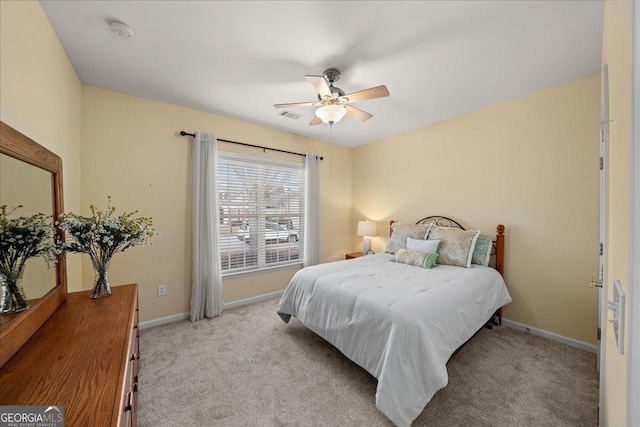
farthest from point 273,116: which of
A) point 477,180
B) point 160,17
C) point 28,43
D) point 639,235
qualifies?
point 639,235

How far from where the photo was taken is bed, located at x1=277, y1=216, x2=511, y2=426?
1.55 metres

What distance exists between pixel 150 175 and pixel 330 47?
2393 mm

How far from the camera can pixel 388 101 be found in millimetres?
2852

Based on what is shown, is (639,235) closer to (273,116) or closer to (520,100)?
(520,100)

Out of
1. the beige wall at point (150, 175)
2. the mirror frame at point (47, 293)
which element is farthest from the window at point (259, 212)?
the mirror frame at point (47, 293)

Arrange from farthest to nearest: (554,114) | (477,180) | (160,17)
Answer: (477,180) < (554,114) < (160,17)

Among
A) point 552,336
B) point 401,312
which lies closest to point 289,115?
point 401,312

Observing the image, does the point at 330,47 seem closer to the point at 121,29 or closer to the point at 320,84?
the point at 320,84

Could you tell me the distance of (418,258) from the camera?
2.83m

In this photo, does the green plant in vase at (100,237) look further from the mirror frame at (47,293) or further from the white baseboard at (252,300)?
the white baseboard at (252,300)

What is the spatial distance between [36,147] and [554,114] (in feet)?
13.7

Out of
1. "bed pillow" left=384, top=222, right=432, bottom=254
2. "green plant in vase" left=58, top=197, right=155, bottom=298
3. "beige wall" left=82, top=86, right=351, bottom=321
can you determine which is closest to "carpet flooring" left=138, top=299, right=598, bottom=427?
"beige wall" left=82, top=86, right=351, bottom=321

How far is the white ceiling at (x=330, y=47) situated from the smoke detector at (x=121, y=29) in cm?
3

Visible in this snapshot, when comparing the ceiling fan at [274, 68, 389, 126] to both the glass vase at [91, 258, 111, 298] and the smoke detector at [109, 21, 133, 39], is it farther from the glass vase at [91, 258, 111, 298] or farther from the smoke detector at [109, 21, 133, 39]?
the glass vase at [91, 258, 111, 298]
